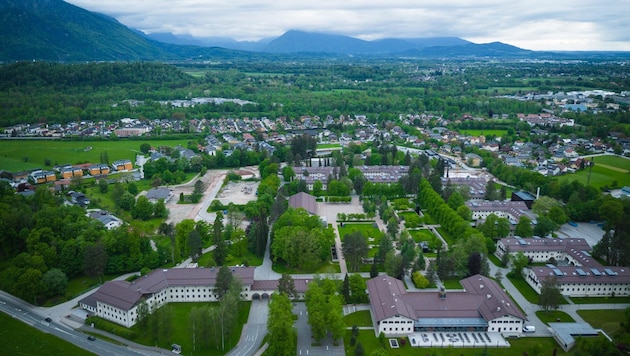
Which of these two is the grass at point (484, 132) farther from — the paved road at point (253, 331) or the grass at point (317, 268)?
the paved road at point (253, 331)

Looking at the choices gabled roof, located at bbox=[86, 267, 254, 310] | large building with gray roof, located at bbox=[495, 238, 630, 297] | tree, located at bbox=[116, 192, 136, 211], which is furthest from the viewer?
tree, located at bbox=[116, 192, 136, 211]

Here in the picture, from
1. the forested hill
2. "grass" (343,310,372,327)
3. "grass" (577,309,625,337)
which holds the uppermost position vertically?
the forested hill

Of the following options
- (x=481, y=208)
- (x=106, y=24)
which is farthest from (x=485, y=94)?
(x=106, y=24)

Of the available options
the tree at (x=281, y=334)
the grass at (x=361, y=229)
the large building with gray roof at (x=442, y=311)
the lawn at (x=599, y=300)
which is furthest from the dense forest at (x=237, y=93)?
the tree at (x=281, y=334)

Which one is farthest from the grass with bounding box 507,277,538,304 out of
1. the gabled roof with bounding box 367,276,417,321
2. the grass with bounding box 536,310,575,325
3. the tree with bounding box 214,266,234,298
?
the tree with bounding box 214,266,234,298

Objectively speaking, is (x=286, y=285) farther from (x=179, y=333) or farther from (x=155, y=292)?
(x=155, y=292)

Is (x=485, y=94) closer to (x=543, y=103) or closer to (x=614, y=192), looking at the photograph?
(x=543, y=103)

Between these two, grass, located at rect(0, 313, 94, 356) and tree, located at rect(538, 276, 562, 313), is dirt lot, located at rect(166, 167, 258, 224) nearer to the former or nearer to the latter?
grass, located at rect(0, 313, 94, 356)
